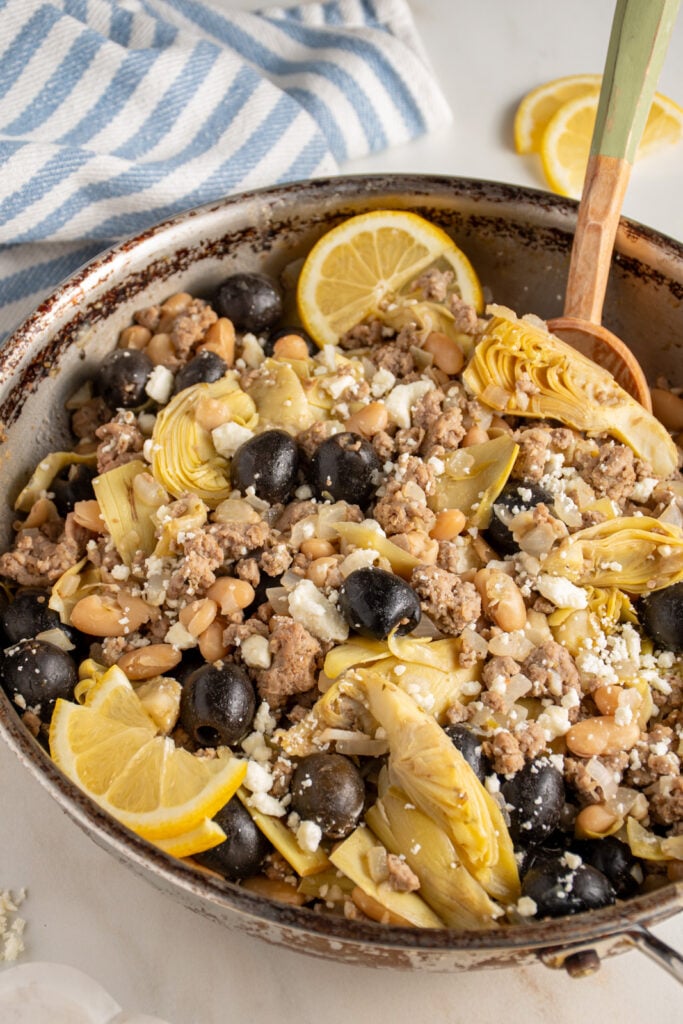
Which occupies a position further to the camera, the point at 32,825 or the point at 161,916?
the point at 32,825

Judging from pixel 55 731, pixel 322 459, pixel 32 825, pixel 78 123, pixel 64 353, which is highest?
pixel 78 123

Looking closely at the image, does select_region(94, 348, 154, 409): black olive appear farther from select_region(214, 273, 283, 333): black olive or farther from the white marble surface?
the white marble surface

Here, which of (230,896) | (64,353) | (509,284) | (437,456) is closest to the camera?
(230,896)

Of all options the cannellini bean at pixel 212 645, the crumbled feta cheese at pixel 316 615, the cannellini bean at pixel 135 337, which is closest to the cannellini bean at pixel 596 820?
the crumbled feta cheese at pixel 316 615

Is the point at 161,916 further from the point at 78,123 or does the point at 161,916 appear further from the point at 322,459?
the point at 78,123

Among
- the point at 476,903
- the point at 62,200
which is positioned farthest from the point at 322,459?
the point at 62,200

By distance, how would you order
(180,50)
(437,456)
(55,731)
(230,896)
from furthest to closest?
(180,50) → (437,456) → (55,731) → (230,896)

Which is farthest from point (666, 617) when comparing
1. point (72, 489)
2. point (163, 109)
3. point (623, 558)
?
point (163, 109)
